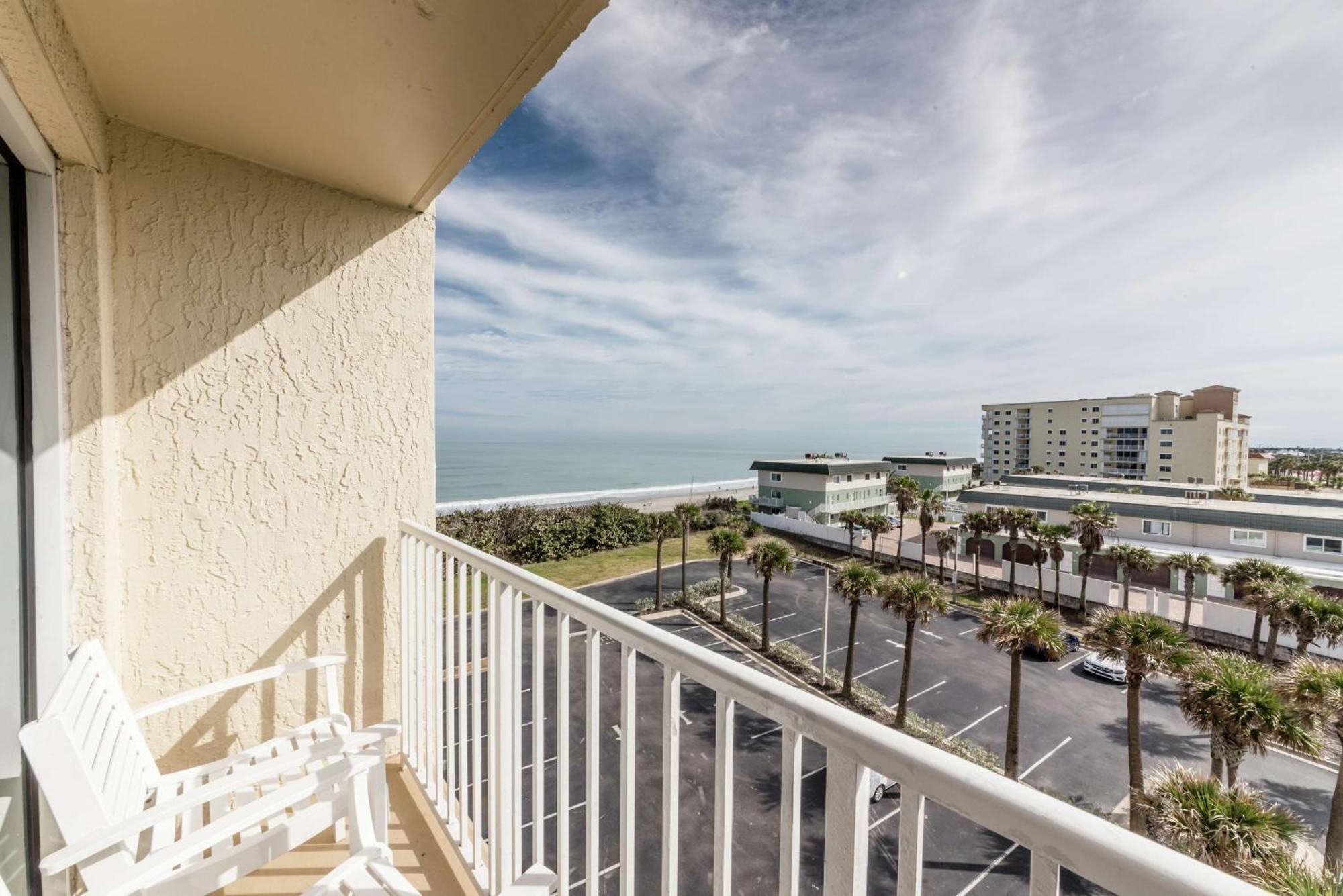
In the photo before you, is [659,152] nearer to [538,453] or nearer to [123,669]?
[123,669]

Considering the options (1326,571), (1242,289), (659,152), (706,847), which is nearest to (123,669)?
(706,847)

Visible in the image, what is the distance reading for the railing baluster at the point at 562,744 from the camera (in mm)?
993

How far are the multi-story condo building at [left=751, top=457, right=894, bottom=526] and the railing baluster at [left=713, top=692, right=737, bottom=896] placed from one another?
87.1 ft

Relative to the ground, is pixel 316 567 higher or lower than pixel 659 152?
lower

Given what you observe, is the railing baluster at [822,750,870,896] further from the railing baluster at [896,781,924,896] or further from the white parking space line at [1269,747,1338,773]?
the white parking space line at [1269,747,1338,773]

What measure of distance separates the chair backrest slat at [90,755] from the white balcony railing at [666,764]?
0.64 metres

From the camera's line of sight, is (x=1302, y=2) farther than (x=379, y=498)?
Yes

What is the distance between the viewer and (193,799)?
3.18ft

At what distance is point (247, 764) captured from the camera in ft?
4.63

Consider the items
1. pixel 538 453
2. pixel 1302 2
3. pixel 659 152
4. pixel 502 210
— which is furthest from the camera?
pixel 538 453

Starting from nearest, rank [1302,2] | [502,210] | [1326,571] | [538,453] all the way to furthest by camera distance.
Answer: [1302,2] → [502,210] → [1326,571] → [538,453]

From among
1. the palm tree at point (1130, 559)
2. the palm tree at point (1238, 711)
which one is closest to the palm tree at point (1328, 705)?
the palm tree at point (1238, 711)

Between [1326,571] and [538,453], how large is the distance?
181 feet

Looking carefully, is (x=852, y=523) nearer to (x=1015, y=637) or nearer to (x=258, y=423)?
(x=1015, y=637)
